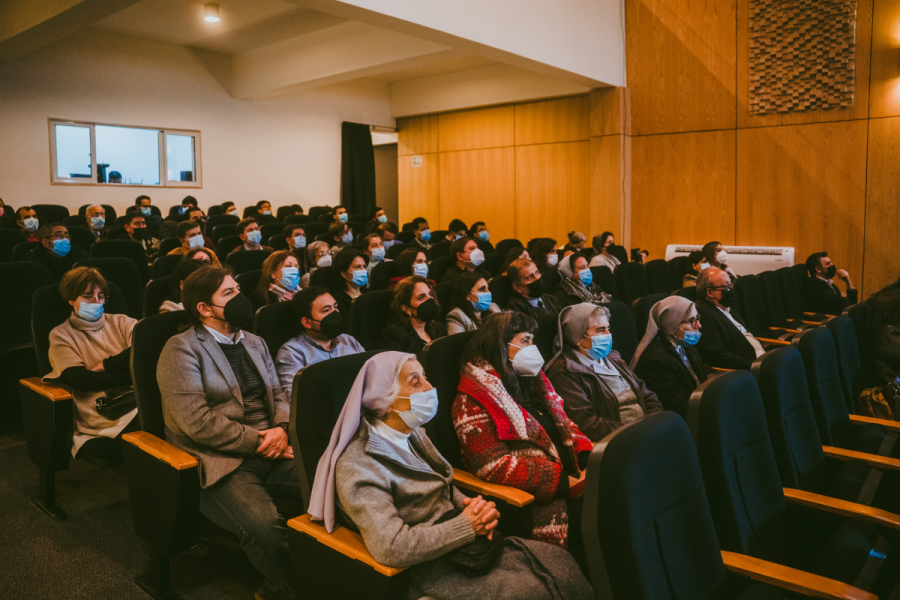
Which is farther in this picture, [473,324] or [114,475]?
[473,324]

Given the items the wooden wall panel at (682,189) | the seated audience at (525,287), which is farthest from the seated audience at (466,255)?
the wooden wall panel at (682,189)

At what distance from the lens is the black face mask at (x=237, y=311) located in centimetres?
233

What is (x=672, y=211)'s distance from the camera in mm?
A: 8883

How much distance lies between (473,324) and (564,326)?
84 cm

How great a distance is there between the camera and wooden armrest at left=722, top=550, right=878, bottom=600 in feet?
4.58

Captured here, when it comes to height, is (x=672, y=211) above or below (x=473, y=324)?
above

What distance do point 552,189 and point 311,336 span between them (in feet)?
27.5

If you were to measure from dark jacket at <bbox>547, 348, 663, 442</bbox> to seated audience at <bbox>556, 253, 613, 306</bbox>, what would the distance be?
187cm

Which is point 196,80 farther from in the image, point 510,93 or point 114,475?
point 114,475

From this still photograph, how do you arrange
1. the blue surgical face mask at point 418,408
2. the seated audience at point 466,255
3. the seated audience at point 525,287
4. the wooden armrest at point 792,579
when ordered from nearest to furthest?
the wooden armrest at point 792,579 → the blue surgical face mask at point 418,408 → the seated audience at point 525,287 → the seated audience at point 466,255

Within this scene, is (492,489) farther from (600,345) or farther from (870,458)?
(870,458)

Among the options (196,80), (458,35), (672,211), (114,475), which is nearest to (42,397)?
(114,475)

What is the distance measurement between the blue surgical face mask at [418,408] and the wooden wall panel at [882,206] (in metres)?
7.52

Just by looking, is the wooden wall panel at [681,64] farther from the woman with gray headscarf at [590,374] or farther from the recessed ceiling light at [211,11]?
the woman with gray headscarf at [590,374]
